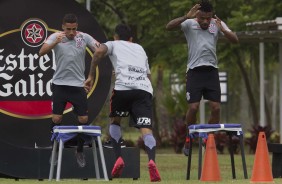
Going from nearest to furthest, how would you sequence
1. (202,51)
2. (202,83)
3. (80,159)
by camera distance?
(80,159) < (202,51) < (202,83)

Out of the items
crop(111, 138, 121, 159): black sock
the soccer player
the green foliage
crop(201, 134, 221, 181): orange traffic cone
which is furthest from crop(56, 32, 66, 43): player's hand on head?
the green foliage

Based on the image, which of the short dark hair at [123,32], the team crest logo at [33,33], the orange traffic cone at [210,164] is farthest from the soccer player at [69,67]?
the orange traffic cone at [210,164]

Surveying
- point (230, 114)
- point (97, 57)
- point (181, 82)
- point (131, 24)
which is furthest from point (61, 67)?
point (230, 114)

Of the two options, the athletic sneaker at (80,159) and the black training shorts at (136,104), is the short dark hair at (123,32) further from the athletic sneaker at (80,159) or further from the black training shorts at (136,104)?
the athletic sneaker at (80,159)

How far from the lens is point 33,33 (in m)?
17.6

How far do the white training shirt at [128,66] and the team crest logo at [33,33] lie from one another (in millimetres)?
2737

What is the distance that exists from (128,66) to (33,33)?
10.1ft

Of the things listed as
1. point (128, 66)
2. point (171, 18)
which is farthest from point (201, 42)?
point (171, 18)

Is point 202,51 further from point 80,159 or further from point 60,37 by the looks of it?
point 80,159

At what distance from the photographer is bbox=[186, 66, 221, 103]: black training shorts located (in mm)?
16438

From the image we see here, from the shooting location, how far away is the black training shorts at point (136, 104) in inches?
590

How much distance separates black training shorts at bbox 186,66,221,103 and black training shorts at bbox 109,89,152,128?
4.89ft

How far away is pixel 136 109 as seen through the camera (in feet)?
49.3

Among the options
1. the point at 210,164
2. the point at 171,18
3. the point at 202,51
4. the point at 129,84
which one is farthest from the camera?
the point at 171,18
